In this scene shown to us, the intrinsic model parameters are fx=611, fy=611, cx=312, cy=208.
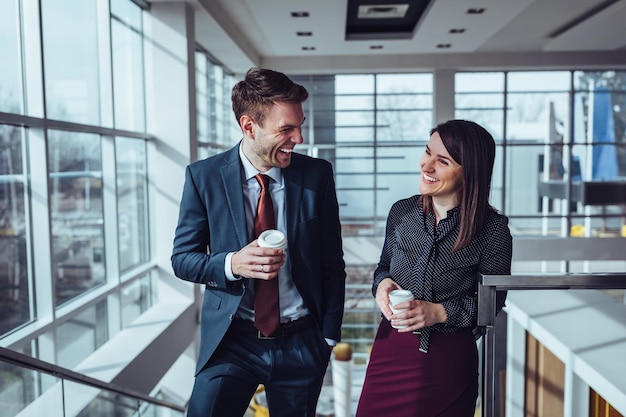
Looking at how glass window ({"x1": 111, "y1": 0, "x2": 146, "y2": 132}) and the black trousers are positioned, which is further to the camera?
glass window ({"x1": 111, "y1": 0, "x2": 146, "y2": 132})

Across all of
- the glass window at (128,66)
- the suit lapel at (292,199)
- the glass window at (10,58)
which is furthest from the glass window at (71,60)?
the suit lapel at (292,199)

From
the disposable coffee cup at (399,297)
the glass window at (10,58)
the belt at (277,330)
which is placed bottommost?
the belt at (277,330)

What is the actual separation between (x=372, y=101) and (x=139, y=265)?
8.21m

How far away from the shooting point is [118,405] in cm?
355

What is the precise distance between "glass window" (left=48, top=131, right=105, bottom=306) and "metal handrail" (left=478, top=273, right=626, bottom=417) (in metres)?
3.80

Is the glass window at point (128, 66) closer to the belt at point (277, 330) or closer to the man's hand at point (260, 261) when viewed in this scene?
the belt at point (277, 330)

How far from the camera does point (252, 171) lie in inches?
81.3

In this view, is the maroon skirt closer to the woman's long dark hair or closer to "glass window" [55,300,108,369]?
the woman's long dark hair

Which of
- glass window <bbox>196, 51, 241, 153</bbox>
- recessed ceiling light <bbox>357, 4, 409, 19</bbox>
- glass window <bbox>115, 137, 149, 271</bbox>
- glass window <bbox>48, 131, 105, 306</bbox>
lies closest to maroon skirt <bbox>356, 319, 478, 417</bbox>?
glass window <bbox>48, 131, 105, 306</bbox>

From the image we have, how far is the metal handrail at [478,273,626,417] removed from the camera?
1.62 meters

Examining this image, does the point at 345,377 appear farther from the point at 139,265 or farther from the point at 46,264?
the point at 46,264

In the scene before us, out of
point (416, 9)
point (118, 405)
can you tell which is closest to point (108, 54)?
point (118, 405)

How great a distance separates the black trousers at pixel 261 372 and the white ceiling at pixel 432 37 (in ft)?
18.2

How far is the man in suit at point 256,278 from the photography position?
1.97m
